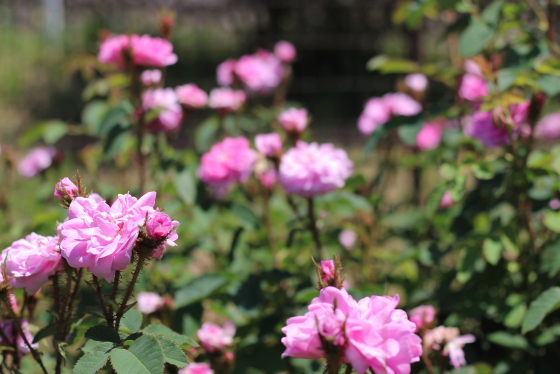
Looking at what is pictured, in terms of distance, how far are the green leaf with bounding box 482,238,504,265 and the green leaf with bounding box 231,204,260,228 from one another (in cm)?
61

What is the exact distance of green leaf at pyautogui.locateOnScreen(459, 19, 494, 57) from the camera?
151cm

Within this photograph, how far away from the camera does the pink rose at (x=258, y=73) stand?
253 cm

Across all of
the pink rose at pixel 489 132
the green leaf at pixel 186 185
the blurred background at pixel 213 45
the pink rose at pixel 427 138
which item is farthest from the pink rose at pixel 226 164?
the blurred background at pixel 213 45

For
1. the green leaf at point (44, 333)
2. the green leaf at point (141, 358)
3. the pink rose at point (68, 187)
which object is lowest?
the green leaf at point (44, 333)

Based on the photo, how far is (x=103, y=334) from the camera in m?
0.81

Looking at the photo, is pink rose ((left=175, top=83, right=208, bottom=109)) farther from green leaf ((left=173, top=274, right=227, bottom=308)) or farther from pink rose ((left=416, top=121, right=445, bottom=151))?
pink rose ((left=416, top=121, right=445, bottom=151))

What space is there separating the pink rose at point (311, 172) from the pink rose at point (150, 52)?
0.43 metres

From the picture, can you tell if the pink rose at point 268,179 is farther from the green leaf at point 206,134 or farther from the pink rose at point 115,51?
the pink rose at point 115,51

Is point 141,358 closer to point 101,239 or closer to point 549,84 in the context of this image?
point 101,239

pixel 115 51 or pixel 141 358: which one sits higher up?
pixel 115 51

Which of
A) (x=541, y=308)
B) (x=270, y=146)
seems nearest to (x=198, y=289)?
(x=270, y=146)

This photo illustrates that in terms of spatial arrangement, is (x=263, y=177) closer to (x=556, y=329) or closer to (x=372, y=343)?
(x=556, y=329)

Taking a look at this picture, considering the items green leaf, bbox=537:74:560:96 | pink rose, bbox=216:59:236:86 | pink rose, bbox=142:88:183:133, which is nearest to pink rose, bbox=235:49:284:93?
pink rose, bbox=216:59:236:86

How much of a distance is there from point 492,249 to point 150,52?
0.99 metres
